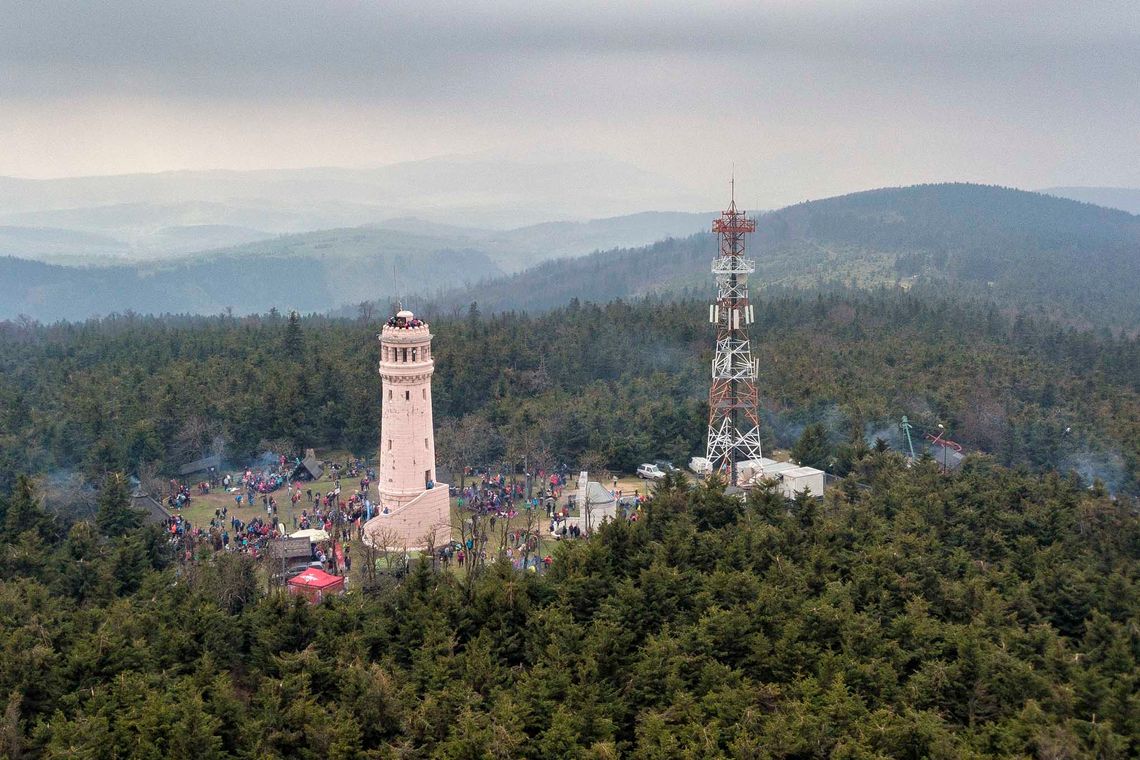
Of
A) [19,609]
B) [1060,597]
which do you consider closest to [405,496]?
[19,609]

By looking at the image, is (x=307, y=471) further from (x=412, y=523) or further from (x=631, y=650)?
(x=631, y=650)

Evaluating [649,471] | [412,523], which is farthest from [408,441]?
[649,471]

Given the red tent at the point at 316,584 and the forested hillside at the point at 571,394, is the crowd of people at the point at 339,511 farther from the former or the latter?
the forested hillside at the point at 571,394

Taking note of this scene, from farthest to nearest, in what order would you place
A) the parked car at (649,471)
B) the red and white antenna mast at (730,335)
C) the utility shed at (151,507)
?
the parked car at (649,471) → the red and white antenna mast at (730,335) → the utility shed at (151,507)

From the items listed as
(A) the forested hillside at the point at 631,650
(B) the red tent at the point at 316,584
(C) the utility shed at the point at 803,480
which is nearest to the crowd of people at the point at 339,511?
(B) the red tent at the point at 316,584

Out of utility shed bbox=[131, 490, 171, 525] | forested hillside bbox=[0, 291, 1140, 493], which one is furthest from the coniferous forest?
utility shed bbox=[131, 490, 171, 525]
